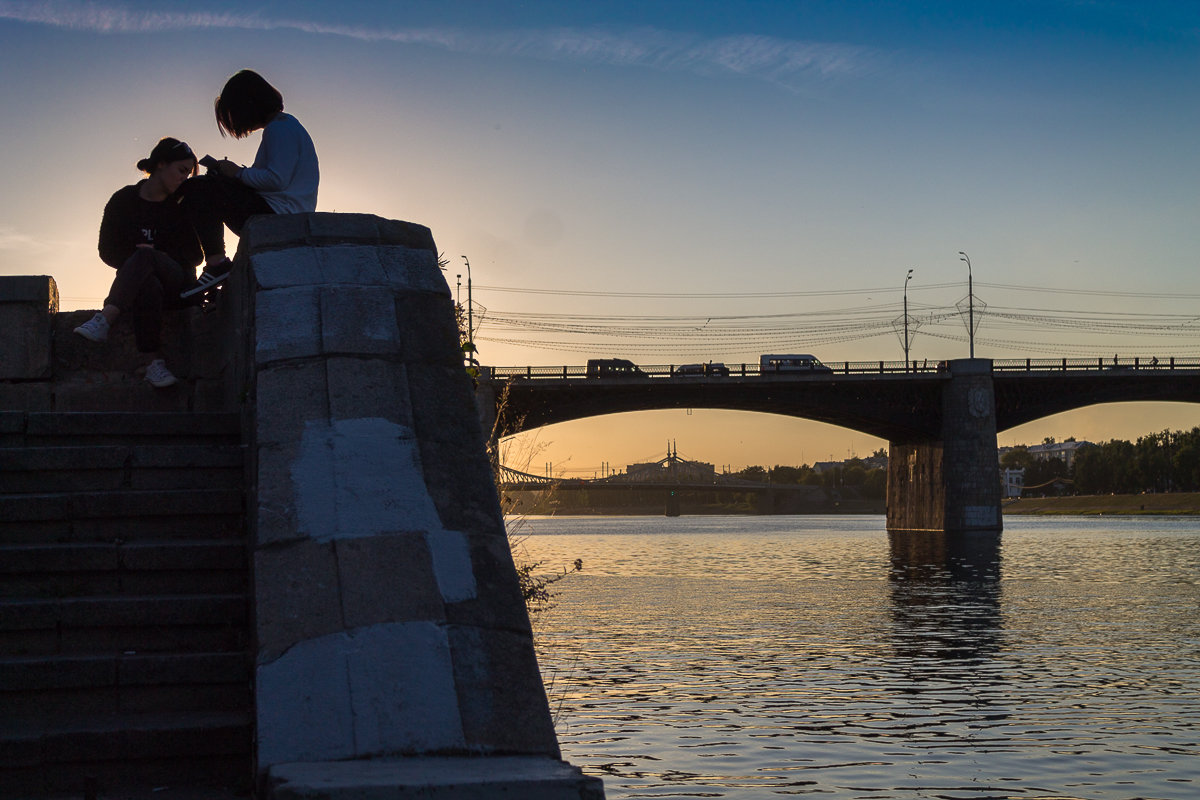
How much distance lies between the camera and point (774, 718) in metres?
11.5

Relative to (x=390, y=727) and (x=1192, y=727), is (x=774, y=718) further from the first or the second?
(x=390, y=727)

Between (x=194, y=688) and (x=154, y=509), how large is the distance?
1.03 m

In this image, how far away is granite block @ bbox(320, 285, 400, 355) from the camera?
17.6 feet

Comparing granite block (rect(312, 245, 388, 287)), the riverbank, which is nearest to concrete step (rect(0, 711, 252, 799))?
granite block (rect(312, 245, 388, 287))

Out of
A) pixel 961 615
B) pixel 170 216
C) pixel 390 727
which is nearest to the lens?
pixel 390 727

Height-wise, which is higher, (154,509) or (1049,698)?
(154,509)

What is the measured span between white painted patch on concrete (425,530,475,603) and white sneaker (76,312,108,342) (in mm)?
4073

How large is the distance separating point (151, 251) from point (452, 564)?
13.7 ft

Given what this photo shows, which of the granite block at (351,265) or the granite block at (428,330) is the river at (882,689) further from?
the granite block at (351,265)

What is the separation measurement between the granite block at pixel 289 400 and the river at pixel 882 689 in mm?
4376

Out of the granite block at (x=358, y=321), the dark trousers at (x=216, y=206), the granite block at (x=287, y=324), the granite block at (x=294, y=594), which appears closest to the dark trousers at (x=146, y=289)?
the dark trousers at (x=216, y=206)

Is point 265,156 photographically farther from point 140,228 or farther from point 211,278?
point 140,228

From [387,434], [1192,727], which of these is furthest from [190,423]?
[1192,727]

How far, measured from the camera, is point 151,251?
762 centimetres
